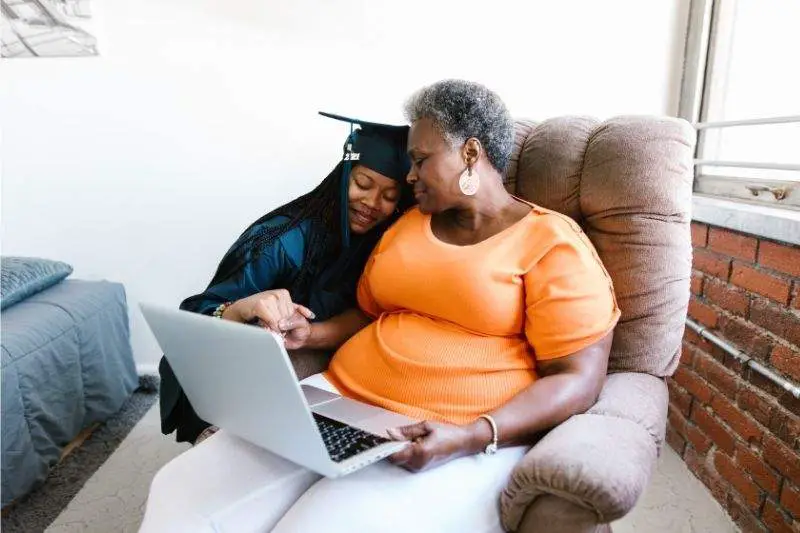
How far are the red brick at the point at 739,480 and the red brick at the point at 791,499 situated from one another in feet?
0.31

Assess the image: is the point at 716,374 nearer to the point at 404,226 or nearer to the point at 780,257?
the point at 780,257

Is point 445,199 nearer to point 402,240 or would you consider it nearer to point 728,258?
point 402,240

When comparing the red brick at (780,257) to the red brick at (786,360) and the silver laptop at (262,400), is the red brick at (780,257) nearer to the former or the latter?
the red brick at (786,360)

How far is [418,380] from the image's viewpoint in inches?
42.7

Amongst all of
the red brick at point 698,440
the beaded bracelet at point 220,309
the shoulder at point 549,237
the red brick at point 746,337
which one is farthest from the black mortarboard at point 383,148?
the red brick at point 698,440

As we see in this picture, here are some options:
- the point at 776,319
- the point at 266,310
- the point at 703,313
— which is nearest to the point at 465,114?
the point at 266,310

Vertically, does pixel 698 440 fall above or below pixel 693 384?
below

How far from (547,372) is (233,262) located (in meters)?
0.74

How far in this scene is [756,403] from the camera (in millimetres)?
1413

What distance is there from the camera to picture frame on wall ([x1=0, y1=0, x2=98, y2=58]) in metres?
1.85

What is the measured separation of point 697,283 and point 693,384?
0.31m

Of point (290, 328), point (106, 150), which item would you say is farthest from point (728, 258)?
point (106, 150)

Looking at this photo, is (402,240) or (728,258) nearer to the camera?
(402,240)

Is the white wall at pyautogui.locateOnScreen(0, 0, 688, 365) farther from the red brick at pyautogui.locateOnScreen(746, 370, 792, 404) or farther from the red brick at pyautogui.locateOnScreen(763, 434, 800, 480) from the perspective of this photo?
the red brick at pyautogui.locateOnScreen(763, 434, 800, 480)
